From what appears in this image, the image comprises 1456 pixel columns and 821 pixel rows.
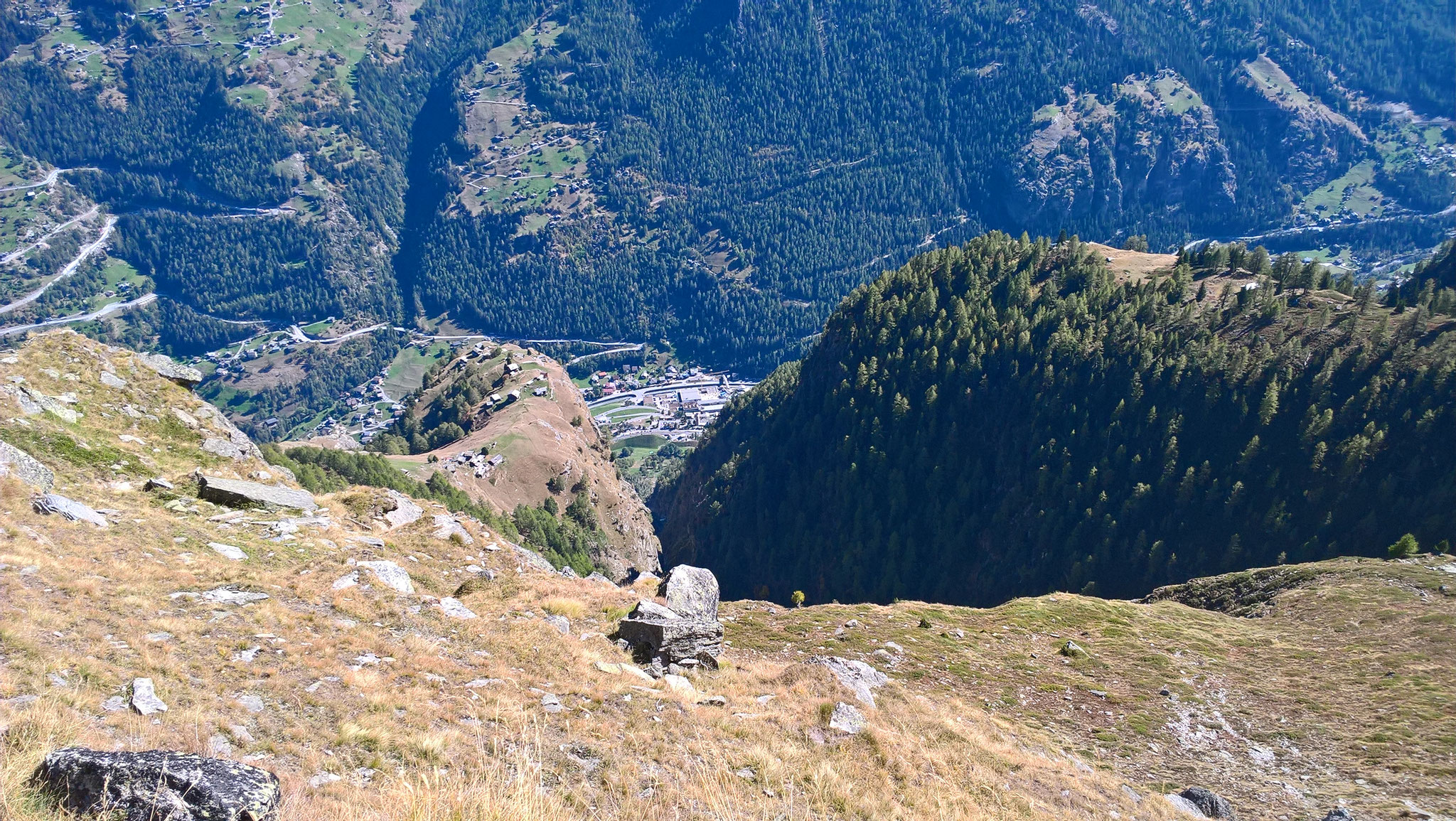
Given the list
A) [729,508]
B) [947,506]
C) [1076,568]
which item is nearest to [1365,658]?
[1076,568]

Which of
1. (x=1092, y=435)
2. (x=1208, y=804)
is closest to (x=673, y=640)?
(x=1208, y=804)

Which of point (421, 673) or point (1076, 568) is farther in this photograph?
point (1076, 568)

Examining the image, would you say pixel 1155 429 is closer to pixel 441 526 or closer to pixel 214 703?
pixel 441 526

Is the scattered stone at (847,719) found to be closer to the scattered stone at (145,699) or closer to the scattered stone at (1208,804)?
the scattered stone at (1208,804)

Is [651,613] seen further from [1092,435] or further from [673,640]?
[1092,435]

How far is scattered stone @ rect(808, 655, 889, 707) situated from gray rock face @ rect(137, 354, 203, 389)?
50946 mm

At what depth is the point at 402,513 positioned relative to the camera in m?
46.3

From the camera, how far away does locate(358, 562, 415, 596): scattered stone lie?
33.5 meters

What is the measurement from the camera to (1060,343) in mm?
148375

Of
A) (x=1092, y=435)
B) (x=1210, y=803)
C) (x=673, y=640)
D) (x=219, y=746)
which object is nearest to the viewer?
(x=219, y=746)

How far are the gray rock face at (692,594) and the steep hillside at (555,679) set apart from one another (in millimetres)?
2735

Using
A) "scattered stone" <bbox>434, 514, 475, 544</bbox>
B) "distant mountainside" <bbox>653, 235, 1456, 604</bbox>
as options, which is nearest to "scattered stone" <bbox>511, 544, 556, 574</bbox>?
"scattered stone" <bbox>434, 514, 475, 544</bbox>

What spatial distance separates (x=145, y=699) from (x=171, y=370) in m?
47.0

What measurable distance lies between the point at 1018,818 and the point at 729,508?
171 metres
